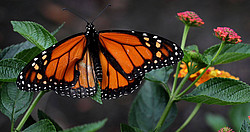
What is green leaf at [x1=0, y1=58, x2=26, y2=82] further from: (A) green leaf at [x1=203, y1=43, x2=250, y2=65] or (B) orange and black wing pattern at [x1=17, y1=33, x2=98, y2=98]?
(A) green leaf at [x1=203, y1=43, x2=250, y2=65]

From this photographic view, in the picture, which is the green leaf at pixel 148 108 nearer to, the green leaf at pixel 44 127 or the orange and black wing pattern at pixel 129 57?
the orange and black wing pattern at pixel 129 57

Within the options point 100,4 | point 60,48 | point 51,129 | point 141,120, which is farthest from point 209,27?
point 51,129


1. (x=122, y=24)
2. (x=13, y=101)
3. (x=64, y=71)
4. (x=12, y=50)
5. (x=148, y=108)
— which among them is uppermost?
(x=122, y=24)

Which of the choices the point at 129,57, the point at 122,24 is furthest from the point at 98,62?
the point at 122,24

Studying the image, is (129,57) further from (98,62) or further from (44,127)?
(44,127)

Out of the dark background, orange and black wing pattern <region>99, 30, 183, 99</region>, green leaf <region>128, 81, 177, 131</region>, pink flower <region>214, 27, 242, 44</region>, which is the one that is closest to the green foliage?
green leaf <region>128, 81, 177, 131</region>

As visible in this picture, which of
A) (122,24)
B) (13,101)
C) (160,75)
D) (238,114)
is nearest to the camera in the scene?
(13,101)

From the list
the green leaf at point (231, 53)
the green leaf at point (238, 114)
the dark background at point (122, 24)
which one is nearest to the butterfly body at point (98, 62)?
the green leaf at point (231, 53)
